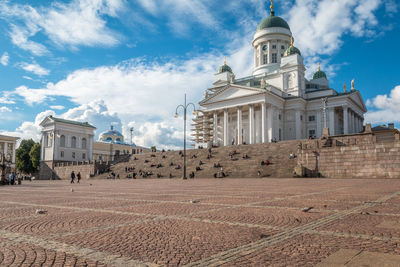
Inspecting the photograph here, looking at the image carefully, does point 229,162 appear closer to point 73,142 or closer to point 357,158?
point 357,158

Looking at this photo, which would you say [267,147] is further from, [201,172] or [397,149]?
[397,149]

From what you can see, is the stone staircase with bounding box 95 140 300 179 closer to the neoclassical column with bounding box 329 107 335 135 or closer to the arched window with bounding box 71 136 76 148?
the neoclassical column with bounding box 329 107 335 135

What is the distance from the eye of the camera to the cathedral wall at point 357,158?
2708 centimetres

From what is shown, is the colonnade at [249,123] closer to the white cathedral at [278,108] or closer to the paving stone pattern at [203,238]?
the white cathedral at [278,108]

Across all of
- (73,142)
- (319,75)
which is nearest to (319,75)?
(319,75)

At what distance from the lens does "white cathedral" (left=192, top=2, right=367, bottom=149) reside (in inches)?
2355

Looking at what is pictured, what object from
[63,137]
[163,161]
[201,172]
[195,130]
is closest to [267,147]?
[201,172]

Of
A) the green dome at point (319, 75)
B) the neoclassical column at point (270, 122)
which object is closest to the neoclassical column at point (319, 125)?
the neoclassical column at point (270, 122)

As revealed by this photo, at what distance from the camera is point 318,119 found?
63344 millimetres

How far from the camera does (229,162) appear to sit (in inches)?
1577

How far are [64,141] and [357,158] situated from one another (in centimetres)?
6802

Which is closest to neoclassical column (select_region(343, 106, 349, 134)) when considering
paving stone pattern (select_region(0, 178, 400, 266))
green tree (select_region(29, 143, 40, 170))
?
paving stone pattern (select_region(0, 178, 400, 266))

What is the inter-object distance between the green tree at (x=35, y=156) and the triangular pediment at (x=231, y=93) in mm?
47027

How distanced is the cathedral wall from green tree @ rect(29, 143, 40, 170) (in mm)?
70779
